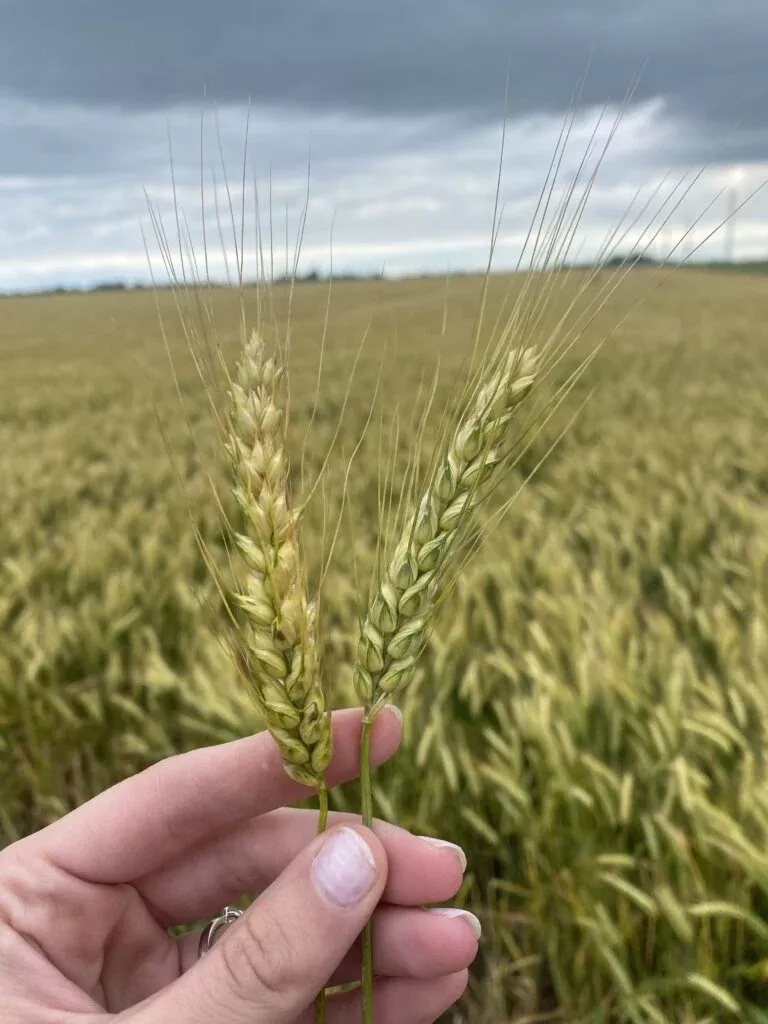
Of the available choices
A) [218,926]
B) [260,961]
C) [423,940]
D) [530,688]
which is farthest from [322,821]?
[530,688]

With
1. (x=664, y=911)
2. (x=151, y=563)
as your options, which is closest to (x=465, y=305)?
(x=151, y=563)

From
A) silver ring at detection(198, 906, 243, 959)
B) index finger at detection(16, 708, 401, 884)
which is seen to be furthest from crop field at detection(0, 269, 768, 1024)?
silver ring at detection(198, 906, 243, 959)

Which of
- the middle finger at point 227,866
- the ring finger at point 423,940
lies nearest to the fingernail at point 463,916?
the ring finger at point 423,940

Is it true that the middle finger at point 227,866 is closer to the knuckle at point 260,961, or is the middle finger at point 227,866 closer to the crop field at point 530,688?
the crop field at point 530,688

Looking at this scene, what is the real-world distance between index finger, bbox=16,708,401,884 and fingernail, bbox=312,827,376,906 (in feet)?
1.12

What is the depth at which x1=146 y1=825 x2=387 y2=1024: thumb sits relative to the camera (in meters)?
1.14

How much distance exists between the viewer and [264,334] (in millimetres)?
1093

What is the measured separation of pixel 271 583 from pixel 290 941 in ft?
1.73

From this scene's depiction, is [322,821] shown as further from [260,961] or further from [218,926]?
[218,926]

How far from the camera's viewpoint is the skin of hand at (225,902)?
1148mm

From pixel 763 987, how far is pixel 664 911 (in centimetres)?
31

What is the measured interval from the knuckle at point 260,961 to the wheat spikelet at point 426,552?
0.38m

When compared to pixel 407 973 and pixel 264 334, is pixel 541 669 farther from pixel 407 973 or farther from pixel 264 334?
pixel 264 334

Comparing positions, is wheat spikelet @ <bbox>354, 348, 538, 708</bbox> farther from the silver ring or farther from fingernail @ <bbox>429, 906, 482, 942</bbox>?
the silver ring
